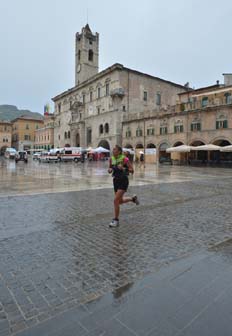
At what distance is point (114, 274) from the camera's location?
3.13 meters

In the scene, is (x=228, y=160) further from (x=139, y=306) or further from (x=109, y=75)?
(x=139, y=306)

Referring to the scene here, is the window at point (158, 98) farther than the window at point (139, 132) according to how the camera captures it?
Yes

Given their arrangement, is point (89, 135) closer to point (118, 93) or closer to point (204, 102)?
point (118, 93)

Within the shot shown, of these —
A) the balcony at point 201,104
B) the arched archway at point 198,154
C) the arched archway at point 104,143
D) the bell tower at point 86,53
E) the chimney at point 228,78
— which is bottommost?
the arched archway at point 198,154

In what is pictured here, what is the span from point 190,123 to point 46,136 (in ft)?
184

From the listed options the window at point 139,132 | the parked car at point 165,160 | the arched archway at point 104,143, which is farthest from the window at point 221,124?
the arched archway at point 104,143

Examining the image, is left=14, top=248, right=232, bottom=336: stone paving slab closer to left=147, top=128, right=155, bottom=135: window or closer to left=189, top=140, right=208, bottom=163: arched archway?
left=189, top=140, right=208, bottom=163: arched archway

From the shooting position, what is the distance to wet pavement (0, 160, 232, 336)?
7.32 feet

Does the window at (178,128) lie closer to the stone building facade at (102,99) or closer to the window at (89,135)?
the stone building facade at (102,99)

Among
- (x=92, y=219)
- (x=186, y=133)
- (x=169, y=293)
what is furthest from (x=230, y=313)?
(x=186, y=133)

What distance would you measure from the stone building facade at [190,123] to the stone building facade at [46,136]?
1491 inches

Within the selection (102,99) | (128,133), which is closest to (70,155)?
(128,133)

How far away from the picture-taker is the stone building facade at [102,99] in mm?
47438

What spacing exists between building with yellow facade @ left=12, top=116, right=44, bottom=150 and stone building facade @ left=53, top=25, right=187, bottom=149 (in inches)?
1056
